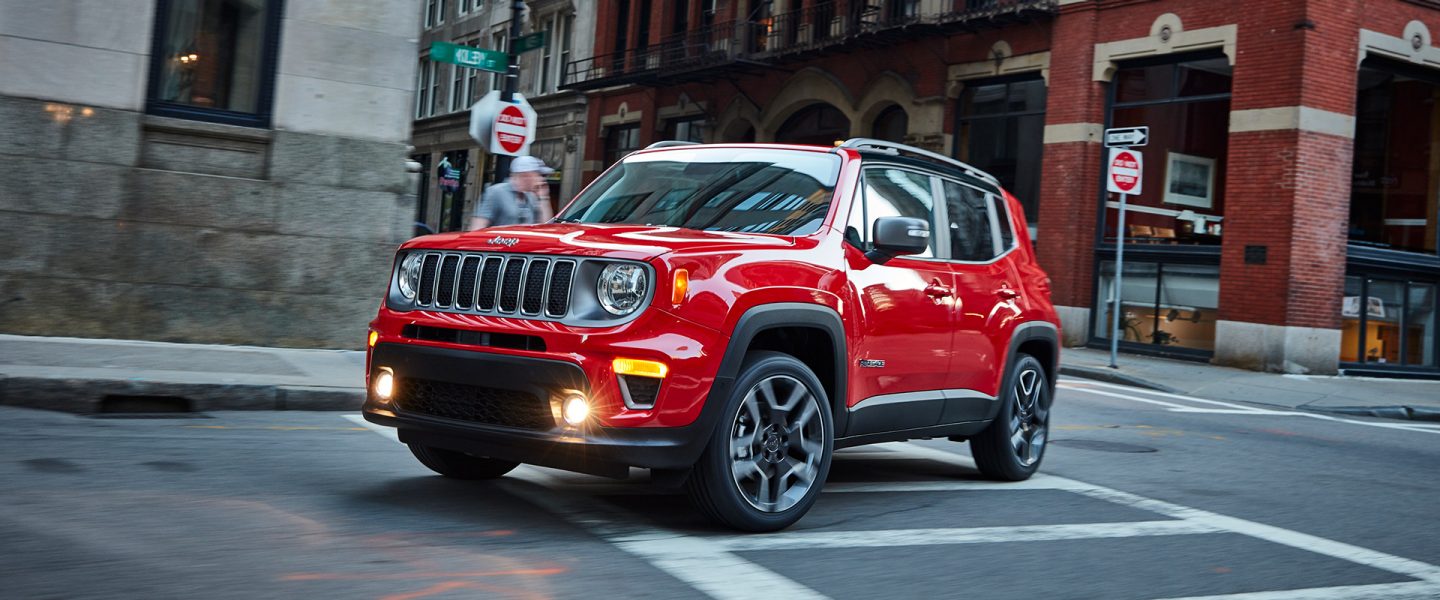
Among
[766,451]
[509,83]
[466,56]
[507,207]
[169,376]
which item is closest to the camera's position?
[766,451]

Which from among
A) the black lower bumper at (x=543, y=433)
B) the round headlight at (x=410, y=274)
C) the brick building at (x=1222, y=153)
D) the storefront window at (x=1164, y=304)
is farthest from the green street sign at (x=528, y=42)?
the storefront window at (x=1164, y=304)

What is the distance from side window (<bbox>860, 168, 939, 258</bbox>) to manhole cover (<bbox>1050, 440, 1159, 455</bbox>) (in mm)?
3751

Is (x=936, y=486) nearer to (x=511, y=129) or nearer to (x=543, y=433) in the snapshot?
(x=543, y=433)

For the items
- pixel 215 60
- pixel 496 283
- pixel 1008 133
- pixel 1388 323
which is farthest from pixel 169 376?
pixel 1388 323

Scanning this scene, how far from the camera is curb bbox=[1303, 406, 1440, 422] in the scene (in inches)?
619

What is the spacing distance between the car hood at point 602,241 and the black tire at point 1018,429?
238 cm

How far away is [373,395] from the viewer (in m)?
5.53

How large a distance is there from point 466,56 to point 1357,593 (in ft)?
36.0

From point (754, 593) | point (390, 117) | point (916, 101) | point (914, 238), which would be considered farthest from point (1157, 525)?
point (916, 101)

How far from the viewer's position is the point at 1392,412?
1584 centimetres

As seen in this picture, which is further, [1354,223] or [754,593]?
[1354,223]

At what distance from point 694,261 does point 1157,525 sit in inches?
117

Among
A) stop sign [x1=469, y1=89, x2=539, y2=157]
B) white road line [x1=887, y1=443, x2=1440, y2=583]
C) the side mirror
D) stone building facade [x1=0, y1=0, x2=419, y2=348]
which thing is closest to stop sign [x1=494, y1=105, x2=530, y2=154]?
stop sign [x1=469, y1=89, x2=539, y2=157]

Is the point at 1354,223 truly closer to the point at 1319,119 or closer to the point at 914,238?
the point at 1319,119
